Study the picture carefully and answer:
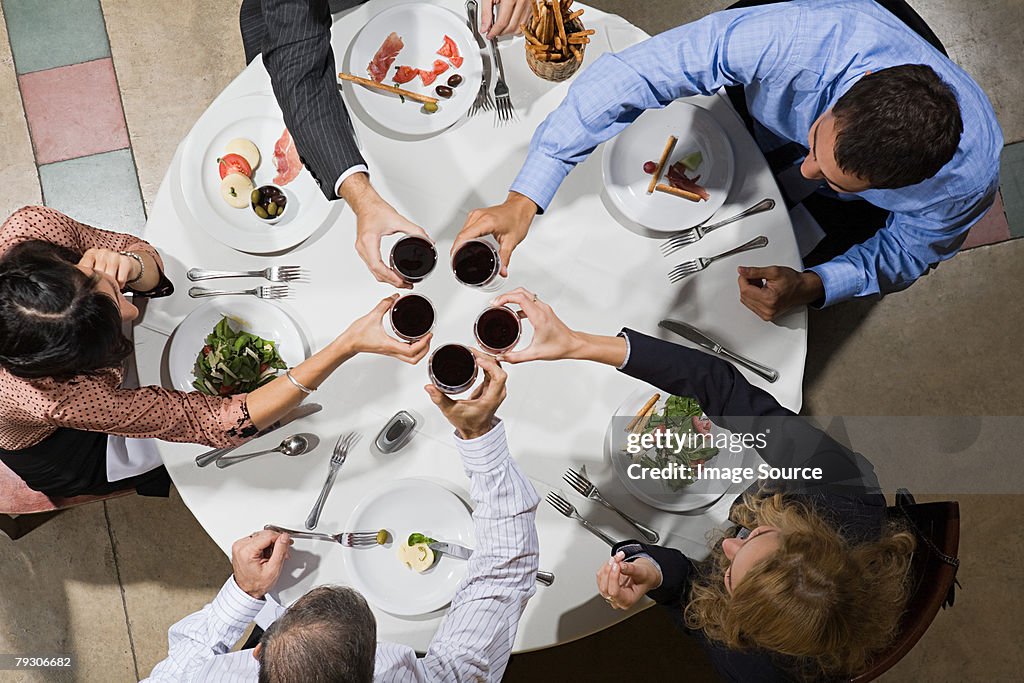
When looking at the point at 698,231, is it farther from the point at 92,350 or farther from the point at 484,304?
the point at 92,350

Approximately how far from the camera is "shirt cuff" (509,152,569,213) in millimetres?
1746

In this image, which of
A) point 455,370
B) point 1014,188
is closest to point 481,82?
point 455,370

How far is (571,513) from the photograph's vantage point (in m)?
1.78

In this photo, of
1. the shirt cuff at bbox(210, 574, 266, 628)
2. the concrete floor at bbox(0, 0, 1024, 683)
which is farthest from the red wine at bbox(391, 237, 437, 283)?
the concrete floor at bbox(0, 0, 1024, 683)

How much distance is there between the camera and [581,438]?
1.81 meters

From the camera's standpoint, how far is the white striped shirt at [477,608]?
5.26 ft

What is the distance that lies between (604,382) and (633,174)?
53 centimetres

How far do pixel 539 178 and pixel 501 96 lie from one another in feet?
0.90

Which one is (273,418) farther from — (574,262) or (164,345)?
(574,262)

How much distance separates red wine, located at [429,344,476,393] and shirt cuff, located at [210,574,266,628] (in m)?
0.70

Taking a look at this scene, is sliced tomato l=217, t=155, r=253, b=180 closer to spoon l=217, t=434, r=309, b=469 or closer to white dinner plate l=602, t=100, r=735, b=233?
spoon l=217, t=434, r=309, b=469

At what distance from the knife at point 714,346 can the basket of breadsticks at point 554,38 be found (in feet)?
2.28

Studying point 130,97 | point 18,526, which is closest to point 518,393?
point 18,526

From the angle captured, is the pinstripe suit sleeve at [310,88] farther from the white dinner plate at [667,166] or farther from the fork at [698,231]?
the fork at [698,231]
